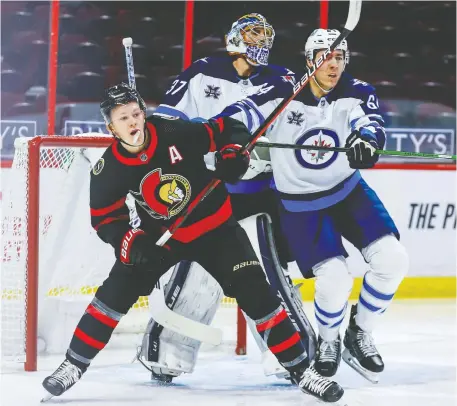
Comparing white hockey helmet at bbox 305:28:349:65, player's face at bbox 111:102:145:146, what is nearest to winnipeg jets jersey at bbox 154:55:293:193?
white hockey helmet at bbox 305:28:349:65

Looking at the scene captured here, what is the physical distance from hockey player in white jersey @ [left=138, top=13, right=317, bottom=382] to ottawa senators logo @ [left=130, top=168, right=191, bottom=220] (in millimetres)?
372

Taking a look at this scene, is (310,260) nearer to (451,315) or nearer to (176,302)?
(176,302)

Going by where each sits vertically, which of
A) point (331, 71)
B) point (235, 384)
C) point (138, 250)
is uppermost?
point (331, 71)

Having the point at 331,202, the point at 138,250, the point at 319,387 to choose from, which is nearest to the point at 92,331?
the point at 138,250

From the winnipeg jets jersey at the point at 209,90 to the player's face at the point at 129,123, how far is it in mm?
619

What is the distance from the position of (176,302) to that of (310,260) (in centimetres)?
42

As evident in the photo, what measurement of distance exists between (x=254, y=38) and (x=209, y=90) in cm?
22

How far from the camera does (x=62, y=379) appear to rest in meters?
3.14

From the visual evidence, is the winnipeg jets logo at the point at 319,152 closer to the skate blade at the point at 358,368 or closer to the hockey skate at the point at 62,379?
the skate blade at the point at 358,368

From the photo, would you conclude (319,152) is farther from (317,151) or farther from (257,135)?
(257,135)

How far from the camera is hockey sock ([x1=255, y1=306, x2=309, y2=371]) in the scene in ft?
10.1

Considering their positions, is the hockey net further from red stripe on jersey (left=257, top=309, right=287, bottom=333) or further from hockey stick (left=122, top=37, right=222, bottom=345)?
red stripe on jersey (left=257, top=309, right=287, bottom=333)

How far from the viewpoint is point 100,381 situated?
139 inches

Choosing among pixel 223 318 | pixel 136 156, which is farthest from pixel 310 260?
pixel 223 318
